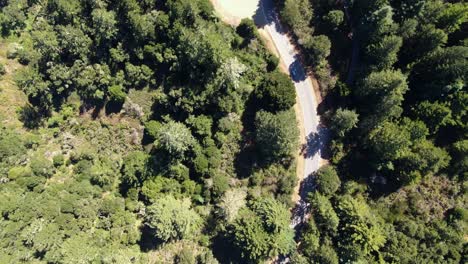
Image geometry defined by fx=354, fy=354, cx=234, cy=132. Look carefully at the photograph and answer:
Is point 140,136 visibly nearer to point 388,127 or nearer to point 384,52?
point 388,127

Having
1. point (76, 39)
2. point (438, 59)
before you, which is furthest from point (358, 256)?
point (76, 39)

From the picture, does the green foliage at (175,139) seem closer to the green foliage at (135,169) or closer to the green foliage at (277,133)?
the green foliage at (135,169)

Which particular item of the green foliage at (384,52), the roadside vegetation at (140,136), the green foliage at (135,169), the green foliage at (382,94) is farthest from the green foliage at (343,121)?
the green foliage at (135,169)

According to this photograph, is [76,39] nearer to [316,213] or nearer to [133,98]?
[133,98]

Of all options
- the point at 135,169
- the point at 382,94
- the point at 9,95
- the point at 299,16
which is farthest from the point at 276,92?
the point at 9,95

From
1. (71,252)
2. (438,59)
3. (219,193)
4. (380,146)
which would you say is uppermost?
(438,59)

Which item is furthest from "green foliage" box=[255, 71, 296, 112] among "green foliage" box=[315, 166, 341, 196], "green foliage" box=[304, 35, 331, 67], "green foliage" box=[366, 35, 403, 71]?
"green foliage" box=[366, 35, 403, 71]
